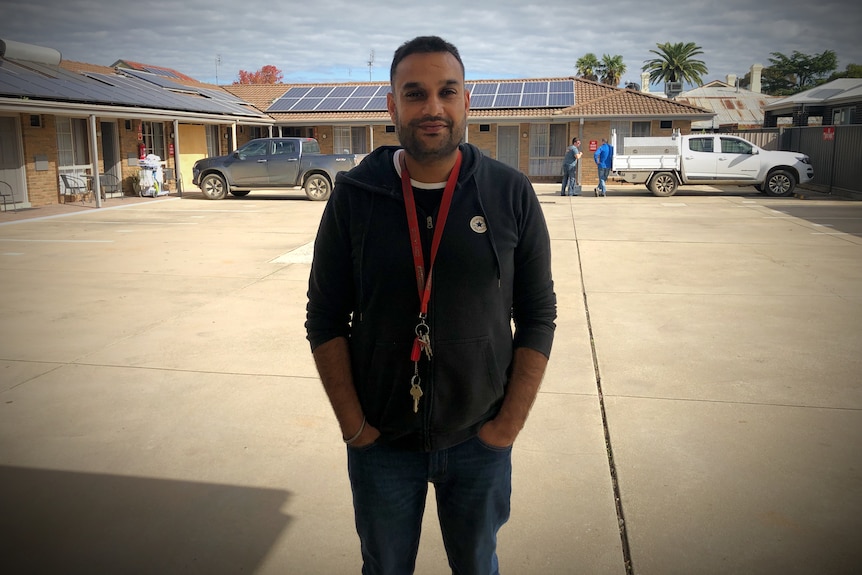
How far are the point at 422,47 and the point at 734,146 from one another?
65.7 ft

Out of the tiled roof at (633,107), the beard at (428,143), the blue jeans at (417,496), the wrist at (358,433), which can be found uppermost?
the tiled roof at (633,107)

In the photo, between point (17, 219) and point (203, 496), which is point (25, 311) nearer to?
point (203, 496)

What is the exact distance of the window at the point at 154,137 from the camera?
72.6ft

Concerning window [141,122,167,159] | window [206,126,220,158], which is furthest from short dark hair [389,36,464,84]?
window [206,126,220,158]

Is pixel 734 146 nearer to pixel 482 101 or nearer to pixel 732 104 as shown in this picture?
pixel 482 101

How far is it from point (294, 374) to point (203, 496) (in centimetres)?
181

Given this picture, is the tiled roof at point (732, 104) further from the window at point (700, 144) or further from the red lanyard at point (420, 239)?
the red lanyard at point (420, 239)

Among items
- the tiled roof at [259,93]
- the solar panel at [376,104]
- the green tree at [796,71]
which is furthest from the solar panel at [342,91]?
the green tree at [796,71]

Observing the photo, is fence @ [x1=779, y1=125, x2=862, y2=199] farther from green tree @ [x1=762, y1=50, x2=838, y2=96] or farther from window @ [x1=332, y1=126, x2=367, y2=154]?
green tree @ [x1=762, y1=50, x2=838, y2=96]

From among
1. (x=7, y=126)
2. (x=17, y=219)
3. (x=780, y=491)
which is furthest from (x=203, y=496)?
(x=7, y=126)

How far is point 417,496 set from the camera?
2.03 meters

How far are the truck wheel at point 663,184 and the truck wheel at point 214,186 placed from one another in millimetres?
12064

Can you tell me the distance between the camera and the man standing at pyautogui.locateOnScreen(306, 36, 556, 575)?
1914 mm

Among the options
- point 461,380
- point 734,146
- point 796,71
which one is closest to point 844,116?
point 734,146
